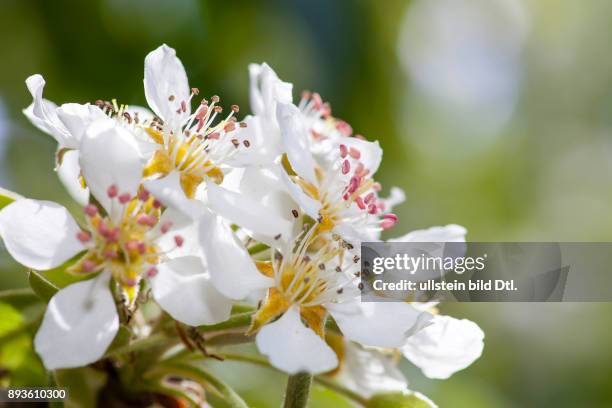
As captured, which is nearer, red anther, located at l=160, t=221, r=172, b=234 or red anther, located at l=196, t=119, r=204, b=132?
red anther, located at l=160, t=221, r=172, b=234

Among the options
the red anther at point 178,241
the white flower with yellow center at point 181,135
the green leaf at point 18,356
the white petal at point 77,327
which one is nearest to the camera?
the white petal at point 77,327

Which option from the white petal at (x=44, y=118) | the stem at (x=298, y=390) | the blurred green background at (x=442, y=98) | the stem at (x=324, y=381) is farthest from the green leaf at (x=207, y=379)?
the blurred green background at (x=442, y=98)

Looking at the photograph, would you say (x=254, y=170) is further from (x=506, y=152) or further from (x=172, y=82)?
(x=506, y=152)

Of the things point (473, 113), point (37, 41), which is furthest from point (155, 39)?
point (473, 113)

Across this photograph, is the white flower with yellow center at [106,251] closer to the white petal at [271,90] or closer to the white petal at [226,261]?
the white petal at [226,261]

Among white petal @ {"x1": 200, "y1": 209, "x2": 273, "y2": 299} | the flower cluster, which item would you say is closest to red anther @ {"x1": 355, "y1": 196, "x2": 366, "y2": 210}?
the flower cluster

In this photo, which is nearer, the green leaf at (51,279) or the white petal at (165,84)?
the green leaf at (51,279)

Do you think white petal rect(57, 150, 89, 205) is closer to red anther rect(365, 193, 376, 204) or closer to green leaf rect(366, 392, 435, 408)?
red anther rect(365, 193, 376, 204)
